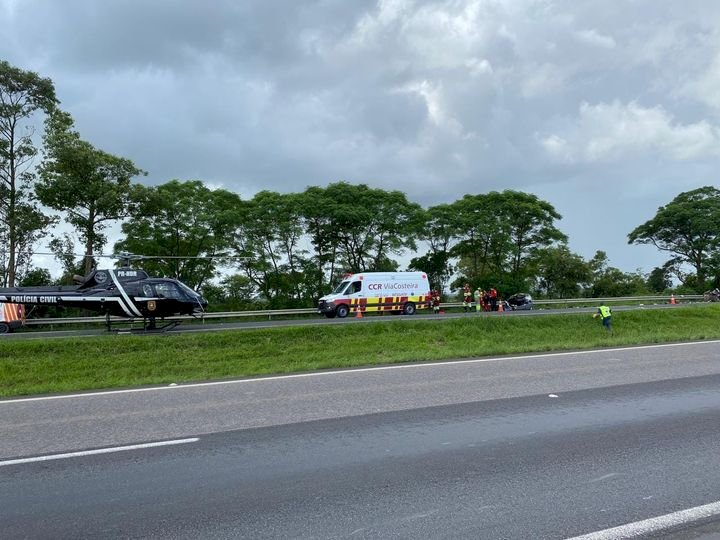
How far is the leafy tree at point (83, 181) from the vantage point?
96.0ft

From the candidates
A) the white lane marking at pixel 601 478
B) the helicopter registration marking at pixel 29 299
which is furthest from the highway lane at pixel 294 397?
the helicopter registration marking at pixel 29 299

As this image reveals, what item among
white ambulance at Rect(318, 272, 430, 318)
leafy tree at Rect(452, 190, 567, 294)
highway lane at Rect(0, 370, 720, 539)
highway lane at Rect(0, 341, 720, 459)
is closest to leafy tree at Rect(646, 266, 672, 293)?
leafy tree at Rect(452, 190, 567, 294)

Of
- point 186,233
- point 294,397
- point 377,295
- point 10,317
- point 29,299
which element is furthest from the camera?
point 186,233

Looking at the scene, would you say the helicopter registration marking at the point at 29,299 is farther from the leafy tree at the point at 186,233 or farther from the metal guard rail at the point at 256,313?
the leafy tree at the point at 186,233

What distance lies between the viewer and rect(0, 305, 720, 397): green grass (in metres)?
13.7

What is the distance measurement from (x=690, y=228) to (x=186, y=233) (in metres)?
46.4

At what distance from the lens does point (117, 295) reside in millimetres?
22531

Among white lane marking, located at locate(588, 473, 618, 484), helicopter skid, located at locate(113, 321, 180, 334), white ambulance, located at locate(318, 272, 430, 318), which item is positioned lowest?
white lane marking, located at locate(588, 473, 618, 484)

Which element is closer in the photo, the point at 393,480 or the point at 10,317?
the point at 393,480

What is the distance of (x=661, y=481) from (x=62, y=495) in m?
5.18

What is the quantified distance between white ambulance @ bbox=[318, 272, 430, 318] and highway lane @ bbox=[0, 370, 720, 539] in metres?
25.3

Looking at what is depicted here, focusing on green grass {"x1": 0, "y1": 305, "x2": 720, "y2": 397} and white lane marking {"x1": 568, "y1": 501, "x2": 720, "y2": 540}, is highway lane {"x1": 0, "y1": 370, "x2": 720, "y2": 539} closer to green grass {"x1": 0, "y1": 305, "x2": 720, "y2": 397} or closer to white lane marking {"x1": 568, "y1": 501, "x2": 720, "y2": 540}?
white lane marking {"x1": 568, "y1": 501, "x2": 720, "y2": 540}

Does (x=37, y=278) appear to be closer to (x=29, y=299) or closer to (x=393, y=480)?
(x=29, y=299)

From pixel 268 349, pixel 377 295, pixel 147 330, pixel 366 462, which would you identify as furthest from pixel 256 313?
pixel 366 462
